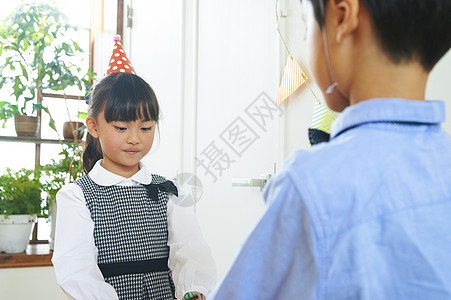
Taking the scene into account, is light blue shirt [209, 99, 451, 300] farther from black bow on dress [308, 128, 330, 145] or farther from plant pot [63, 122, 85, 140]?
plant pot [63, 122, 85, 140]

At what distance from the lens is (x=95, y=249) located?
1.20 m

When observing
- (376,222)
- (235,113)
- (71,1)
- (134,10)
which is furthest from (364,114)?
(71,1)

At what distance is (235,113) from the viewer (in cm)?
196

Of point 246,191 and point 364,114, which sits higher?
point 364,114

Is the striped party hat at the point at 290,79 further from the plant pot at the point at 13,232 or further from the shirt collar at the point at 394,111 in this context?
the plant pot at the point at 13,232

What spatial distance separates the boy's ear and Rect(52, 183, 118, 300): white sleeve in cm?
86

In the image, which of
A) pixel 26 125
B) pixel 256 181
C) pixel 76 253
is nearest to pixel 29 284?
pixel 26 125

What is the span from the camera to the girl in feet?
3.95

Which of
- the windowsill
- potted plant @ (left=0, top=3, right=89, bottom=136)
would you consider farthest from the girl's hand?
potted plant @ (left=0, top=3, right=89, bottom=136)

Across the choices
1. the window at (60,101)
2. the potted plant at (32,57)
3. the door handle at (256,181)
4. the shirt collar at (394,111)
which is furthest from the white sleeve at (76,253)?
the window at (60,101)

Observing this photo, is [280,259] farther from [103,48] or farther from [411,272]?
[103,48]

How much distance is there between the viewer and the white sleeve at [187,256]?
3.96 ft

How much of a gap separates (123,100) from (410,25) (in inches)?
36.9

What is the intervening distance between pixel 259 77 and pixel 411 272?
1460 millimetres
